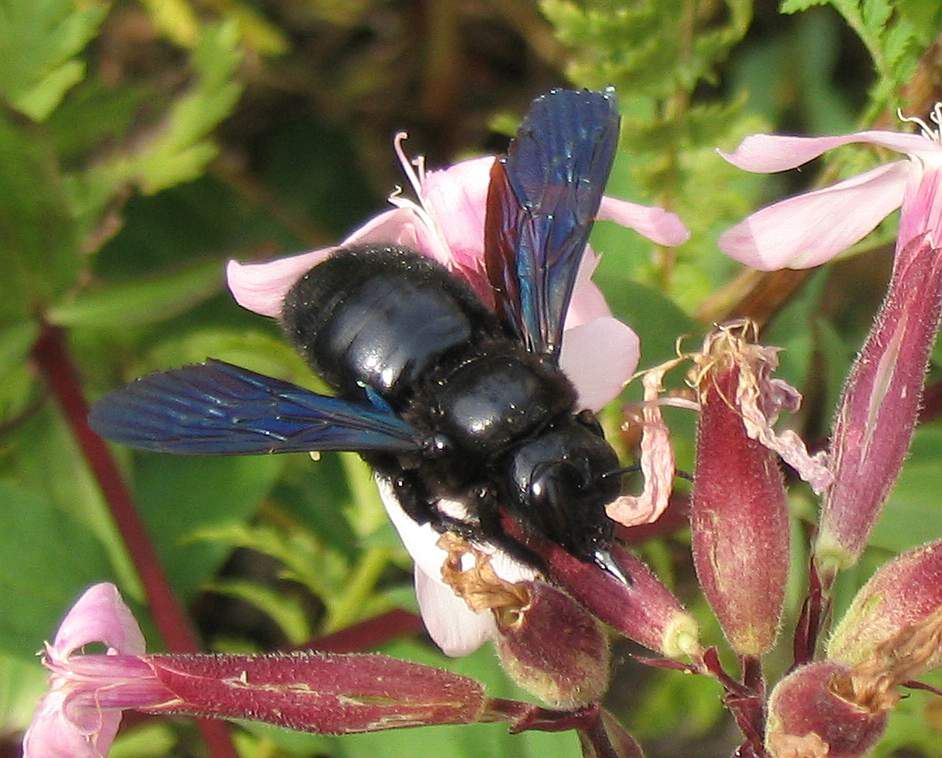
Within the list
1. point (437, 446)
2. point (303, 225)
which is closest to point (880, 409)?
point (437, 446)

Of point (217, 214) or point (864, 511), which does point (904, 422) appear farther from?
point (217, 214)

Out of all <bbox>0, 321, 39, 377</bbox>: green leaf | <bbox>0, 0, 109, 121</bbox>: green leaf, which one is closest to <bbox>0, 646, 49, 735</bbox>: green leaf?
<bbox>0, 321, 39, 377</bbox>: green leaf

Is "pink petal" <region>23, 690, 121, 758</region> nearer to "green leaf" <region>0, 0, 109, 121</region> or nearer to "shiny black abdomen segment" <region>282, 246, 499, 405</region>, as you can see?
"shiny black abdomen segment" <region>282, 246, 499, 405</region>

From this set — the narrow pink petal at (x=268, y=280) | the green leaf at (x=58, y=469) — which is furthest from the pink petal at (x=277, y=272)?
the green leaf at (x=58, y=469)

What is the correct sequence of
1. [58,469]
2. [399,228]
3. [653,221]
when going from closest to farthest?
[653,221], [399,228], [58,469]

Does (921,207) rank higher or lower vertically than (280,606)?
higher

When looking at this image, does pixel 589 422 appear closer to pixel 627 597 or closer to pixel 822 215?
pixel 627 597

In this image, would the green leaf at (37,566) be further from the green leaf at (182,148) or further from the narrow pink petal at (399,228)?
the narrow pink petal at (399,228)

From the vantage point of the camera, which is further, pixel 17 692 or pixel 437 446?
pixel 17 692
